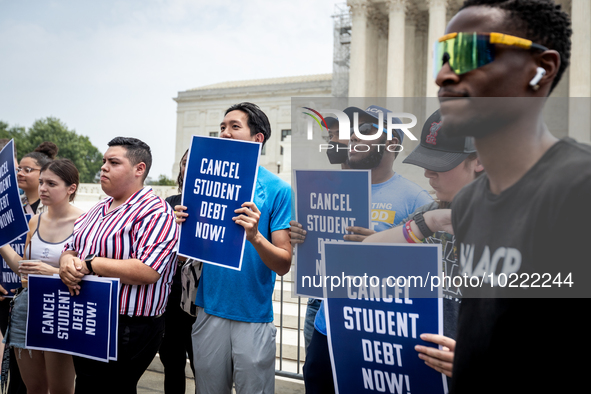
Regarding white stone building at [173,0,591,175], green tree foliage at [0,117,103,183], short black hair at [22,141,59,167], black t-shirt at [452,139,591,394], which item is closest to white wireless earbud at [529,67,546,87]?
black t-shirt at [452,139,591,394]

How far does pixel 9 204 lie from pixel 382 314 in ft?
10.8

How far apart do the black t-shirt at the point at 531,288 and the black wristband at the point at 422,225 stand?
0.67 m

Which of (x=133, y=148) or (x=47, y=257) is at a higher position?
(x=133, y=148)

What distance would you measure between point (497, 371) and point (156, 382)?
4.61m

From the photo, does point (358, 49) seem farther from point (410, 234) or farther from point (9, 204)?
point (410, 234)

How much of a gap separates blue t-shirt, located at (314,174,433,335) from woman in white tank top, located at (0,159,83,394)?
8.35ft

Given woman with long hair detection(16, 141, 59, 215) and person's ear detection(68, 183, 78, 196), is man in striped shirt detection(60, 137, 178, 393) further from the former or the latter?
woman with long hair detection(16, 141, 59, 215)

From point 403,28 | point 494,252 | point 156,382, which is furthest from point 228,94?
point 494,252

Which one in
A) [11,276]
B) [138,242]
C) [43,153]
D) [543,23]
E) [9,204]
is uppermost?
[43,153]

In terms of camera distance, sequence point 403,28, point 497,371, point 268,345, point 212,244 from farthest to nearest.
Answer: point 403,28 → point 268,345 → point 212,244 → point 497,371

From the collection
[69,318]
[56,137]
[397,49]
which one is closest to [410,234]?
[69,318]

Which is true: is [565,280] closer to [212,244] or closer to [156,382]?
[212,244]

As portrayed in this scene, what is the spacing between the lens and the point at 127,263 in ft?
9.61

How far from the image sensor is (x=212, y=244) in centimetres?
264
